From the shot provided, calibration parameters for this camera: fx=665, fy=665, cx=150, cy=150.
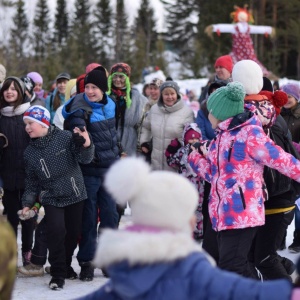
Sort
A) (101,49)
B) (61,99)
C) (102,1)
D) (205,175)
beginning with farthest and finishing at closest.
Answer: (102,1), (101,49), (61,99), (205,175)

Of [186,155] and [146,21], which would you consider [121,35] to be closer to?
[146,21]

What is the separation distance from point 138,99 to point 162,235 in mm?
4610

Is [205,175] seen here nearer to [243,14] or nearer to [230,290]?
[230,290]

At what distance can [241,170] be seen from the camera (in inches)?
177

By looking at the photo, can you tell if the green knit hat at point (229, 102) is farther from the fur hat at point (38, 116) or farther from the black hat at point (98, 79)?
the fur hat at point (38, 116)

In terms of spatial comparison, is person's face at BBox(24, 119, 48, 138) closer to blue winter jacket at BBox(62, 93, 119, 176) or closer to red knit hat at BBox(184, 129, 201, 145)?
blue winter jacket at BBox(62, 93, 119, 176)

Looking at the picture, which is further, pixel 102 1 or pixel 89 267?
pixel 102 1

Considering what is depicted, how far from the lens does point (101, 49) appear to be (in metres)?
50.9

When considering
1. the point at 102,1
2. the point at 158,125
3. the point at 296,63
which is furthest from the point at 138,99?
the point at 102,1

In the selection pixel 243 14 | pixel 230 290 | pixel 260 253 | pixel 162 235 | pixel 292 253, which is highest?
pixel 243 14

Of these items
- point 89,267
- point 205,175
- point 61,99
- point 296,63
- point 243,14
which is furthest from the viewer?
point 296,63

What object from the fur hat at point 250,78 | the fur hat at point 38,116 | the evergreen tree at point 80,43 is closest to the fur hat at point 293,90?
the fur hat at point 250,78

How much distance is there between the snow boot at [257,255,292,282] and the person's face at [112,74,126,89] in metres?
2.64

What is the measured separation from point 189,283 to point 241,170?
83.9 inches
